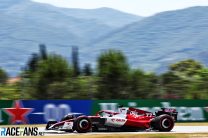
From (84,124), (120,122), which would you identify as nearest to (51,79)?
(120,122)

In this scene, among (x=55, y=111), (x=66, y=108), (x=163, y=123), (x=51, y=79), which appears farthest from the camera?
(x=51, y=79)

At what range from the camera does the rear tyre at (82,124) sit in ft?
59.1

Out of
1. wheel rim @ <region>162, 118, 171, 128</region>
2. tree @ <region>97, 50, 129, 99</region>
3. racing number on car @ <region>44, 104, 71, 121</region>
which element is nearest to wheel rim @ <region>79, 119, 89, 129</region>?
wheel rim @ <region>162, 118, 171, 128</region>

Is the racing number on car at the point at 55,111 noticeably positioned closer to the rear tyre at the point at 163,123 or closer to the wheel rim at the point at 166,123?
the rear tyre at the point at 163,123

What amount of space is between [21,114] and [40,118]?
93 centimetres

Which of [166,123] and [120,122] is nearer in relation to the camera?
[120,122]

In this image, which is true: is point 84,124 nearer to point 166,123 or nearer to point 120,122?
point 120,122

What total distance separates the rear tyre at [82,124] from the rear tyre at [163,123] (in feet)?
7.84

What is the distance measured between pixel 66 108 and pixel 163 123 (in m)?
7.99

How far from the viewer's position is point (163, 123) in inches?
742

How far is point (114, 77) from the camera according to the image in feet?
126

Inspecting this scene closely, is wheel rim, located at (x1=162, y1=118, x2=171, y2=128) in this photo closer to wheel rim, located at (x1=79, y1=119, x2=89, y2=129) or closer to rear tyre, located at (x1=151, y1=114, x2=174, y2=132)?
rear tyre, located at (x1=151, y1=114, x2=174, y2=132)

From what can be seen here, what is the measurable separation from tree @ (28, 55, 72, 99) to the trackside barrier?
7131 mm

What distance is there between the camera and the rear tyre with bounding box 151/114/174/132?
1877cm
